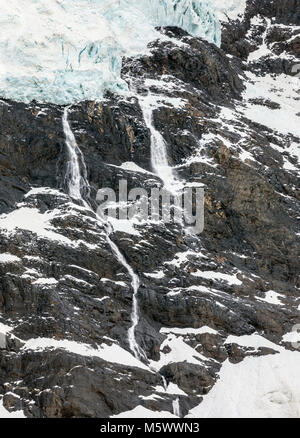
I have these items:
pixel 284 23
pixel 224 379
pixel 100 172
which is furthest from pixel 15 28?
pixel 284 23

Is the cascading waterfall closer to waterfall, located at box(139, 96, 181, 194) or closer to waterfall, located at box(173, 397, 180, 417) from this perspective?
waterfall, located at box(173, 397, 180, 417)

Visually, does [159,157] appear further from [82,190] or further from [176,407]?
[176,407]

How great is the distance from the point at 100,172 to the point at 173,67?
15224mm

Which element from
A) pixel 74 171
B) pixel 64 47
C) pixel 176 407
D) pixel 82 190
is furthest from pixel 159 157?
pixel 176 407

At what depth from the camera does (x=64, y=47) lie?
52.6m

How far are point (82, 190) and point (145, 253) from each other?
594 cm

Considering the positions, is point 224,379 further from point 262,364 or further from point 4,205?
point 4,205

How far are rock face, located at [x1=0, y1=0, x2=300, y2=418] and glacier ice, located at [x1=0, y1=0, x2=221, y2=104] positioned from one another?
3.70 ft

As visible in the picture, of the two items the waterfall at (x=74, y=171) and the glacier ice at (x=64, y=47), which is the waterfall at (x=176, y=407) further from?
the glacier ice at (x=64, y=47)

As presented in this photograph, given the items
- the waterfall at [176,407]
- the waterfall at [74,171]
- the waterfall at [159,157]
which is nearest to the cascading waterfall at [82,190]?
the waterfall at [74,171]

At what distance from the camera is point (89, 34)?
5500 centimetres

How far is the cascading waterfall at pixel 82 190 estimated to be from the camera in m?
40.6

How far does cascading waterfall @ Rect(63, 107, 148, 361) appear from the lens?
40625mm

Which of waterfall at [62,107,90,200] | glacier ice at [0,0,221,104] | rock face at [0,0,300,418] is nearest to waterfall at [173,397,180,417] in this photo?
rock face at [0,0,300,418]
